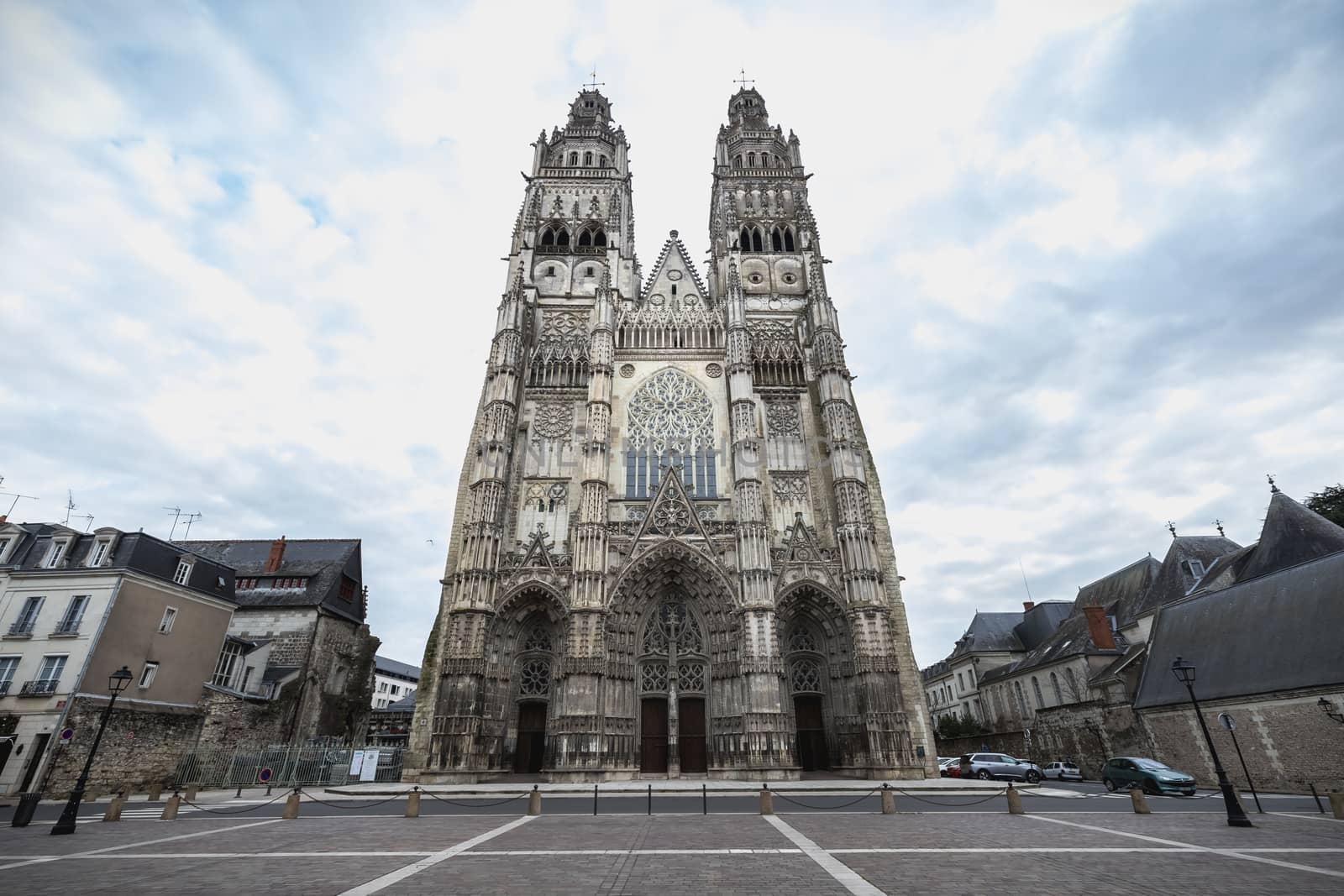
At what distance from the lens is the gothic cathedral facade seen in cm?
2095

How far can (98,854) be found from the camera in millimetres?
8156

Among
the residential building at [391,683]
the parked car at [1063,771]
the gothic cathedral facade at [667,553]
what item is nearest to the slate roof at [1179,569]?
the parked car at [1063,771]

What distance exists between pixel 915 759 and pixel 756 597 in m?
7.52

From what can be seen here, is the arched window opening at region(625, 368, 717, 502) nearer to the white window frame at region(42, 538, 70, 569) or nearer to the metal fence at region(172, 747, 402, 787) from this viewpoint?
the metal fence at region(172, 747, 402, 787)

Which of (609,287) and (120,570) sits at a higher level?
(609,287)

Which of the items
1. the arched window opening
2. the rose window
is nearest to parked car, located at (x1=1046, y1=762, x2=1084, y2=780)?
the arched window opening

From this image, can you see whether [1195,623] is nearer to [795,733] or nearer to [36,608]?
[795,733]

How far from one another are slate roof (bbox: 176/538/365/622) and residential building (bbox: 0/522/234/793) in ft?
18.8

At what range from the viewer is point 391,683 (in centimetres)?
6356

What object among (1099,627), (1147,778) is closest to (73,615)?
(1147,778)

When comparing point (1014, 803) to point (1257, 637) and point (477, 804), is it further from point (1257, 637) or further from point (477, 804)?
point (1257, 637)

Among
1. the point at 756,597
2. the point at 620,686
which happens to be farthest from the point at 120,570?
the point at 756,597

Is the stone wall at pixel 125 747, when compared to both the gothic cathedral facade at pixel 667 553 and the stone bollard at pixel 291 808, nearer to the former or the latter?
the gothic cathedral facade at pixel 667 553

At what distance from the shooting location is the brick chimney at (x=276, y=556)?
30.2 m
